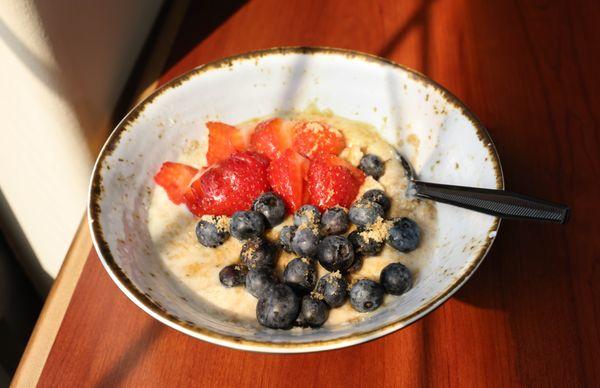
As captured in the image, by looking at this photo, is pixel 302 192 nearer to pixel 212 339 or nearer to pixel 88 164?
pixel 212 339

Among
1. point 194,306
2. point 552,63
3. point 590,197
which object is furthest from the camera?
point 552,63

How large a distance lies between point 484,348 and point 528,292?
0.14 m

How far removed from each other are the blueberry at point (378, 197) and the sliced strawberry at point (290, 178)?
0.11m

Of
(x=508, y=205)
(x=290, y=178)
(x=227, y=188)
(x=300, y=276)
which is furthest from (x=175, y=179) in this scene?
(x=508, y=205)

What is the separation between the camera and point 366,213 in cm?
82

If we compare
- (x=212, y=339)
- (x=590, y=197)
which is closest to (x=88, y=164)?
(x=212, y=339)

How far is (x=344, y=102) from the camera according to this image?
1.04m

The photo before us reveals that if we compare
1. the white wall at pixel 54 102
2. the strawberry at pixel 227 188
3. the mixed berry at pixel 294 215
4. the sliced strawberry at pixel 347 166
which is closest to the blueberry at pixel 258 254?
the mixed berry at pixel 294 215

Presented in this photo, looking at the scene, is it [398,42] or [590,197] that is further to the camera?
[398,42]

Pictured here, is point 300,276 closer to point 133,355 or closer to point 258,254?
point 258,254

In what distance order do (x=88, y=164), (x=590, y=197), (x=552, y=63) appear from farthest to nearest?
(x=552, y=63), (x=88, y=164), (x=590, y=197)

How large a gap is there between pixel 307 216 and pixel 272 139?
0.20 m

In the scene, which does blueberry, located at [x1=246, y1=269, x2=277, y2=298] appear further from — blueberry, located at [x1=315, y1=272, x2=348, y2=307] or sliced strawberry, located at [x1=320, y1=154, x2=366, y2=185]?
sliced strawberry, located at [x1=320, y1=154, x2=366, y2=185]

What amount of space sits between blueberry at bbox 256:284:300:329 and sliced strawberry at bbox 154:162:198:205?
28 cm
